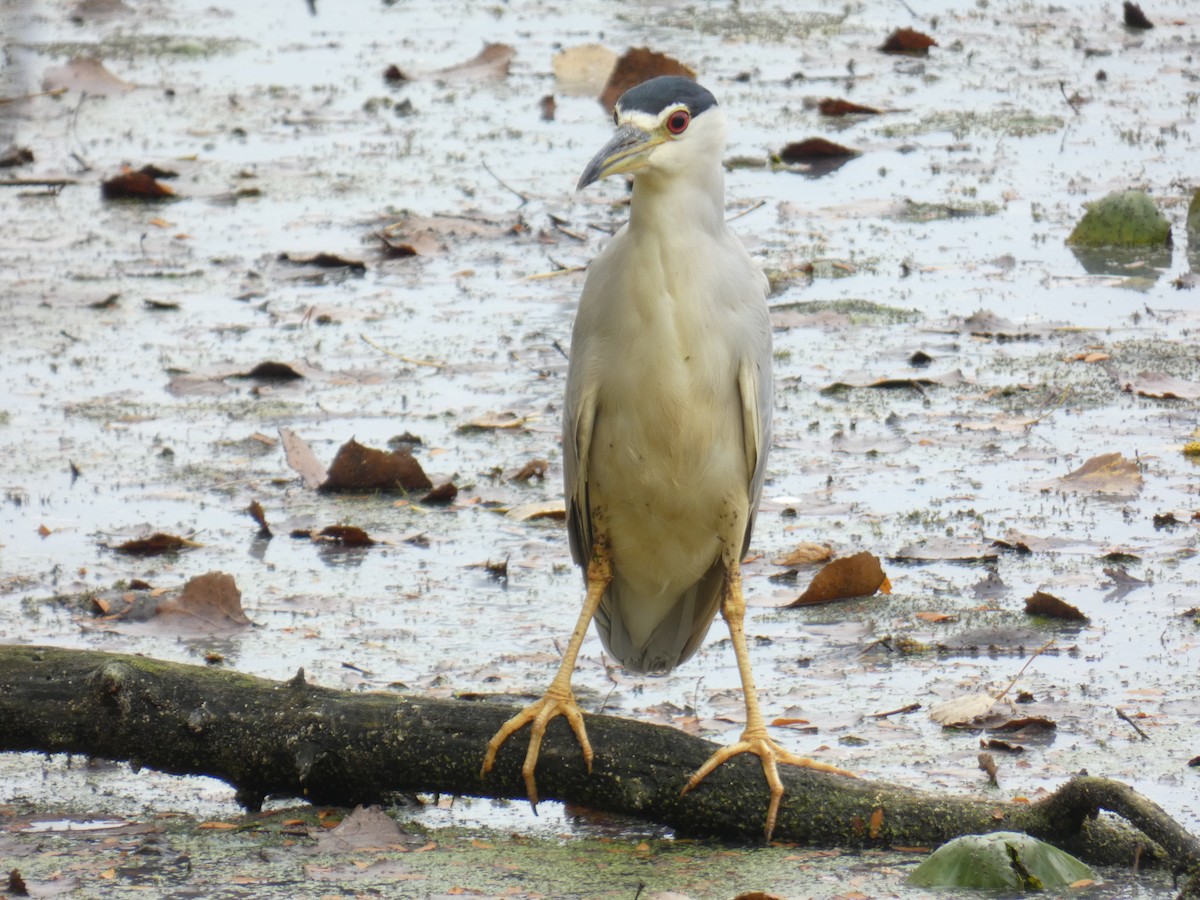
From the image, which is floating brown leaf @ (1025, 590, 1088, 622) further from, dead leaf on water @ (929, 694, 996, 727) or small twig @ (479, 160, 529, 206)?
small twig @ (479, 160, 529, 206)

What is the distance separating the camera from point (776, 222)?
29.4 feet

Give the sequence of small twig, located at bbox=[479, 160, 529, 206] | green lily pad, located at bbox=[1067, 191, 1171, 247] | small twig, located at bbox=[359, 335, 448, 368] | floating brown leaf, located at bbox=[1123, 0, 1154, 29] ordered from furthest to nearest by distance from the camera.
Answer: floating brown leaf, located at bbox=[1123, 0, 1154, 29], small twig, located at bbox=[479, 160, 529, 206], green lily pad, located at bbox=[1067, 191, 1171, 247], small twig, located at bbox=[359, 335, 448, 368]

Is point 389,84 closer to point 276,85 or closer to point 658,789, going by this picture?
point 276,85

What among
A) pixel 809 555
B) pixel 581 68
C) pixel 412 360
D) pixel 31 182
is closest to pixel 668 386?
pixel 809 555

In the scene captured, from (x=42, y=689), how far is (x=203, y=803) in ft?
1.46

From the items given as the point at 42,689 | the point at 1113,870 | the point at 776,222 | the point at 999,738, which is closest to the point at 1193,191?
the point at 776,222

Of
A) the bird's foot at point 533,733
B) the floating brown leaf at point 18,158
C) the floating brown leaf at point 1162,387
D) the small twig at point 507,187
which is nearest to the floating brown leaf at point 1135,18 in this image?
the small twig at point 507,187

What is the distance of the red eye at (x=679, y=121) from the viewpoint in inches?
158

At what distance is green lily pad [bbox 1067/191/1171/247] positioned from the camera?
816cm

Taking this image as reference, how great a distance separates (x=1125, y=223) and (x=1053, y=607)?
3889 mm

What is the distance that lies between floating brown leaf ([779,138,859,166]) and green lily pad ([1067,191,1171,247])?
83.0 inches

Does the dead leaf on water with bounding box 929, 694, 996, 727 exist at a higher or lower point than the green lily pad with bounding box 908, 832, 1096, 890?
lower

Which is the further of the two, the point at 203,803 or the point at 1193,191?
the point at 1193,191

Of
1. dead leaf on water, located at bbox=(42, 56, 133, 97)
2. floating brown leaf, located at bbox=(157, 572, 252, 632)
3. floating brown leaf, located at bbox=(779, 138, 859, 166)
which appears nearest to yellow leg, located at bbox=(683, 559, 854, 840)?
floating brown leaf, located at bbox=(157, 572, 252, 632)
